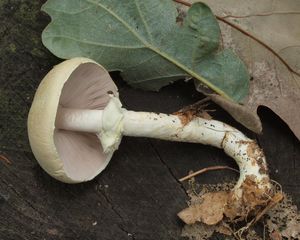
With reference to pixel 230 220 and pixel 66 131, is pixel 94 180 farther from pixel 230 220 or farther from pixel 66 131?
pixel 230 220

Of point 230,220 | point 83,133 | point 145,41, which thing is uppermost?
point 145,41

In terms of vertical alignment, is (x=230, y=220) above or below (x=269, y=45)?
below

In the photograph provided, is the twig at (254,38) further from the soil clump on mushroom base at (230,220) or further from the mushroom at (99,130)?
the soil clump on mushroom base at (230,220)

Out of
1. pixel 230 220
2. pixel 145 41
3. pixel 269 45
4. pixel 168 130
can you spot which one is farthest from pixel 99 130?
pixel 269 45

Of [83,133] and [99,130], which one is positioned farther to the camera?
[83,133]

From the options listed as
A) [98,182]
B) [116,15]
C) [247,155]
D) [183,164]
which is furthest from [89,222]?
[116,15]

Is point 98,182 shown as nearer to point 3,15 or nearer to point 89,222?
point 89,222
